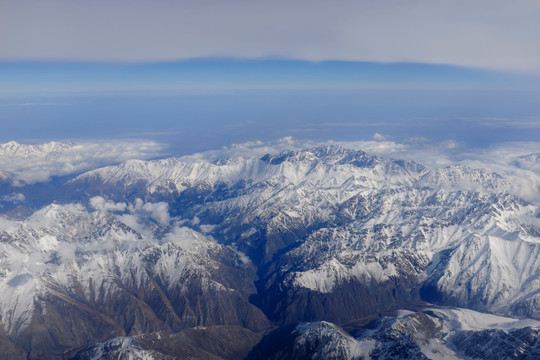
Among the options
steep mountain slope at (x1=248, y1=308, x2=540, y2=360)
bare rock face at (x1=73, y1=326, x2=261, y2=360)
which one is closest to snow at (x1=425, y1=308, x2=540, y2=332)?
steep mountain slope at (x1=248, y1=308, x2=540, y2=360)

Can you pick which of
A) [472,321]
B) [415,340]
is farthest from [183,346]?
[472,321]

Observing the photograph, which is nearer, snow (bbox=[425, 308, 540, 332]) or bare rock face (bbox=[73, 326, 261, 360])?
bare rock face (bbox=[73, 326, 261, 360])

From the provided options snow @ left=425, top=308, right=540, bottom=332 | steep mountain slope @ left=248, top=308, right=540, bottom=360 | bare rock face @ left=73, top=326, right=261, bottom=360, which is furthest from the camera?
snow @ left=425, top=308, right=540, bottom=332

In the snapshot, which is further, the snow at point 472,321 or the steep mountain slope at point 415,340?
the snow at point 472,321

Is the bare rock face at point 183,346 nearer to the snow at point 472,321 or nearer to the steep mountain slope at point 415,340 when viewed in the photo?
the steep mountain slope at point 415,340

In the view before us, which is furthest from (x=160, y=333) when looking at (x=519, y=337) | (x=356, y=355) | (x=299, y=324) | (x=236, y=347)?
(x=519, y=337)

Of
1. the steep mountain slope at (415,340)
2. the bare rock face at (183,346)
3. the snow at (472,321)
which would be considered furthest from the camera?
the snow at (472,321)

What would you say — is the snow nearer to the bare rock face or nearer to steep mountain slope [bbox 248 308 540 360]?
steep mountain slope [bbox 248 308 540 360]

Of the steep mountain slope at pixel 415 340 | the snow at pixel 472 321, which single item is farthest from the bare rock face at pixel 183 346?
the snow at pixel 472 321

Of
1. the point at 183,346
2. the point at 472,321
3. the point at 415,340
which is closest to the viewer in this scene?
the point at 415,340

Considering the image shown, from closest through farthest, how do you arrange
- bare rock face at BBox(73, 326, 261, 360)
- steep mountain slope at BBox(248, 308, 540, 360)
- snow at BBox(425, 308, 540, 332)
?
steep mountain slope at BBox(248, 308, 540, 360), bare rock face at BBox(73, 326, 261, 360), snow at BBox(425, 308, 540, 332)

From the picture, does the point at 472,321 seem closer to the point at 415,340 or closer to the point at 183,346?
the point at 415,340
